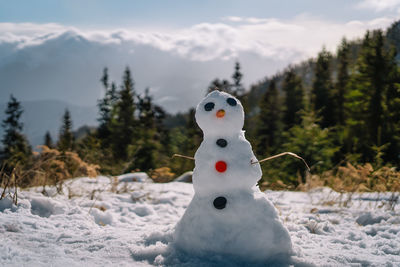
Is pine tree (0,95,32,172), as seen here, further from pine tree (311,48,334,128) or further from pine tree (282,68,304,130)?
pine tree (311,48,334,128)

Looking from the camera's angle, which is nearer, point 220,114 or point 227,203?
point 227,203

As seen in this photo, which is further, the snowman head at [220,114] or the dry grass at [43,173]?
the dry grass at [43,173]

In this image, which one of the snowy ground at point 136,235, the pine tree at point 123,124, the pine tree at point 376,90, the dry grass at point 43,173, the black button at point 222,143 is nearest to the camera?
the snowy ground at point 136,235

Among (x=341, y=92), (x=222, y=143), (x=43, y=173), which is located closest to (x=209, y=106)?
(x=222, y=143)

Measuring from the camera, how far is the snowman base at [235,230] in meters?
2.40

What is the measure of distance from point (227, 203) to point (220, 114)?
74 centimetres

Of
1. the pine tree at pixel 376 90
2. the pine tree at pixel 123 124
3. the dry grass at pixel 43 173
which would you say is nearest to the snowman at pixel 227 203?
the dry grass at pixel 43 173

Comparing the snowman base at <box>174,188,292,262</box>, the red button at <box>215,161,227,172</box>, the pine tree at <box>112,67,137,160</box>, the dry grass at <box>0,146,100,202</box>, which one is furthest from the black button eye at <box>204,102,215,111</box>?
the pine tree at <box>112,67,137,160</box>

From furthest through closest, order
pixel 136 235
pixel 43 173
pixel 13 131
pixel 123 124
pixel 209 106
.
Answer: pixel 13 131, pixel 123 124, pixel 43 173, pixel 136 235, pixel 209 106

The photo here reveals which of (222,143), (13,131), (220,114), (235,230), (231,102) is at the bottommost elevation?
(13,131)

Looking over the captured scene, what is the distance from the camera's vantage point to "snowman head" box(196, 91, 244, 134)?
266 cm

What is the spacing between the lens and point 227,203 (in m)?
2.53

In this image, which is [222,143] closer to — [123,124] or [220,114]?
[220,114]

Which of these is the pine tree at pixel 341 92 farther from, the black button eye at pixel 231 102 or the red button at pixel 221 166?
the red button at pixel 221 166
